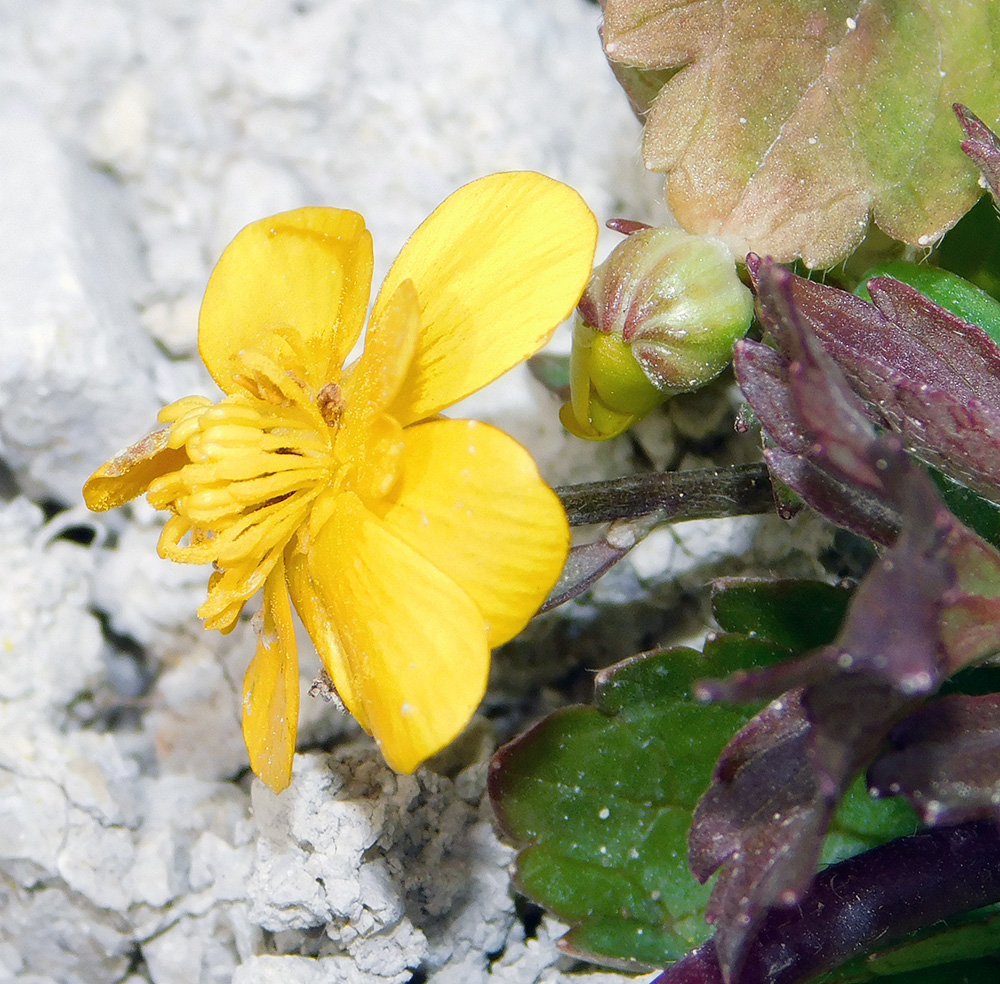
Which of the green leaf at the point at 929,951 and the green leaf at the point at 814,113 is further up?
the green leaf at the point at 814,113

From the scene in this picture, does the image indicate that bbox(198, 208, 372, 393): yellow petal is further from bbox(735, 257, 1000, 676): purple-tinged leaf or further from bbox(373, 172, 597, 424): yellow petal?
bbox(735, 257, 1000, 676): purple-tinged leaf

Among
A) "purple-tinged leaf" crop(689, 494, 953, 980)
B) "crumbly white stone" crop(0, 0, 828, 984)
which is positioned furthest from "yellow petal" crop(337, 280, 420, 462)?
"crumbly white stone" crop(0, 0, 828, 984)

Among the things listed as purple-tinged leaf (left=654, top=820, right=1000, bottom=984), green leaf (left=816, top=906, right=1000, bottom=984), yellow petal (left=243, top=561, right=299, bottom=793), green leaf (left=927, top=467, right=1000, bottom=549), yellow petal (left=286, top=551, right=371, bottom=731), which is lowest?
green leaf (left=816, top=906, right=1000, bottom=984)

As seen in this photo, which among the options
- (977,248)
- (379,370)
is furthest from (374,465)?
(977,248)

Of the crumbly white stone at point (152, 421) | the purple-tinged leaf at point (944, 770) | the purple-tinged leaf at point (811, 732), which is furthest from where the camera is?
the crumbly white stone at point (152, 421)

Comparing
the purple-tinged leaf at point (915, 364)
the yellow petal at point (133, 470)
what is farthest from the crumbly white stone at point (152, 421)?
the purple-tinged leaf at point (915, 364)

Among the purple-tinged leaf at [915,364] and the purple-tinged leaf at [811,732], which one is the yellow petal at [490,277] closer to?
the purple-tinged leaf at [915,364]

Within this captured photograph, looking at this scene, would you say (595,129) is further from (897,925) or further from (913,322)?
(897,925)

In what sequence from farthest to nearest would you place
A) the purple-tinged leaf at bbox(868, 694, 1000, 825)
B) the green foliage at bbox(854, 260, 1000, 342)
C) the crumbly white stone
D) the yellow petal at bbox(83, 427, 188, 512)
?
the crumbly white stone → the green foliage at bbox(854, 260, 1000, 342) → the yellow petal at bbox(83, 427, 188, 512) → the purple-tinged leaf at bbox(868, 694, 1000, 825)

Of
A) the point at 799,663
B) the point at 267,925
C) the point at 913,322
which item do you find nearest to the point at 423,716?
the point at 799,663
